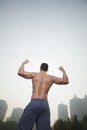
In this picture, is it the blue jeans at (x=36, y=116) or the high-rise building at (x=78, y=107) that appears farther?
the high-rise building at (x=78, y=107)

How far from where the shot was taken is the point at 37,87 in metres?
3.54

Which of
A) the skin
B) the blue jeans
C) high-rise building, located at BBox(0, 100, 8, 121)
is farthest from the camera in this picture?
high-rise building, located at BBox(0, 100, 8, 121)

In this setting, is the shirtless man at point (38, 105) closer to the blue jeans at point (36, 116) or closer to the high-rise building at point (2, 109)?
the blue jeans at point (36, 116)

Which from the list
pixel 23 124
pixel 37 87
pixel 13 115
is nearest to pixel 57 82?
pixel 37 87

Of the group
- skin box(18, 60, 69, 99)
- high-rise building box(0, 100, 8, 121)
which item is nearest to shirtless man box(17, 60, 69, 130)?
skin box(18, 60, 69, 99)

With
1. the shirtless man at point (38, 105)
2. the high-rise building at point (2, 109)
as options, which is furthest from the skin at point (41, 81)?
the high-rise building at point (2, 109)

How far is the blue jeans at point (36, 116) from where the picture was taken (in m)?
3.15

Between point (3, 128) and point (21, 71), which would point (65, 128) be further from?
point (21, 71)

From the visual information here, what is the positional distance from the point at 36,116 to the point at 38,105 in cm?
22

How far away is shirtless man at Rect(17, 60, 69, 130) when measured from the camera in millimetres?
3176

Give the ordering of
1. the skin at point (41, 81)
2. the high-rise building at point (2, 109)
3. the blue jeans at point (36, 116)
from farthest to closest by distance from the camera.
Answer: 1. the high-rise building at point (2, 109)
2. the skin at point (41, 81)
3. the blue jeans at point (36, 116)

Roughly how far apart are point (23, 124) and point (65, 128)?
9565cm

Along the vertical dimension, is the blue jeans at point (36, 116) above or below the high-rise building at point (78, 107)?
above

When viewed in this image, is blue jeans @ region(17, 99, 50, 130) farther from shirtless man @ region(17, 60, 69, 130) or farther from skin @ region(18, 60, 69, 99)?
skin @ region(18, 60, 69, 99)
